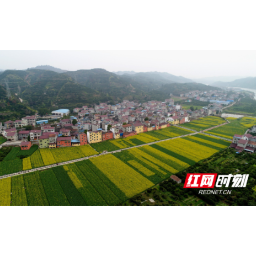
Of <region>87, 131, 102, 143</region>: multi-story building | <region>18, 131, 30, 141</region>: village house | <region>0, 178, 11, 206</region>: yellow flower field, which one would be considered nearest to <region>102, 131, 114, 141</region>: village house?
<region>87, 131, 102, 143</region>: multi-story building

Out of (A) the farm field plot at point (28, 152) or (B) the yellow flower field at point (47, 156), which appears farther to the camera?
(A) the farm field plot at point (28, 152)

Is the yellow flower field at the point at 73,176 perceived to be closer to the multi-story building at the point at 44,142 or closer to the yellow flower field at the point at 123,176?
the yellow flower field at the point at 123,176

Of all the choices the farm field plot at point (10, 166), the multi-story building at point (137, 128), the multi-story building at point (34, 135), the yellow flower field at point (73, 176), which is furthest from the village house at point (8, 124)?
the multi-story building at point (137, 128)

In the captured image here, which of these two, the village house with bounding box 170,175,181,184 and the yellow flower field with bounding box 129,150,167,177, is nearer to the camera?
the village house with bounding box 170,175,181,184

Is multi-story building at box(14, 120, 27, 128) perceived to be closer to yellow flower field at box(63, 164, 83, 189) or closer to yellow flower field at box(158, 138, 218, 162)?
yellow flower field at box(63, 164, 83, 189)

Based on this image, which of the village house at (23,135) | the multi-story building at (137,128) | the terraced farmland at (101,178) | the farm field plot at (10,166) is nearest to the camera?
the terraced farmland at (101,178)
